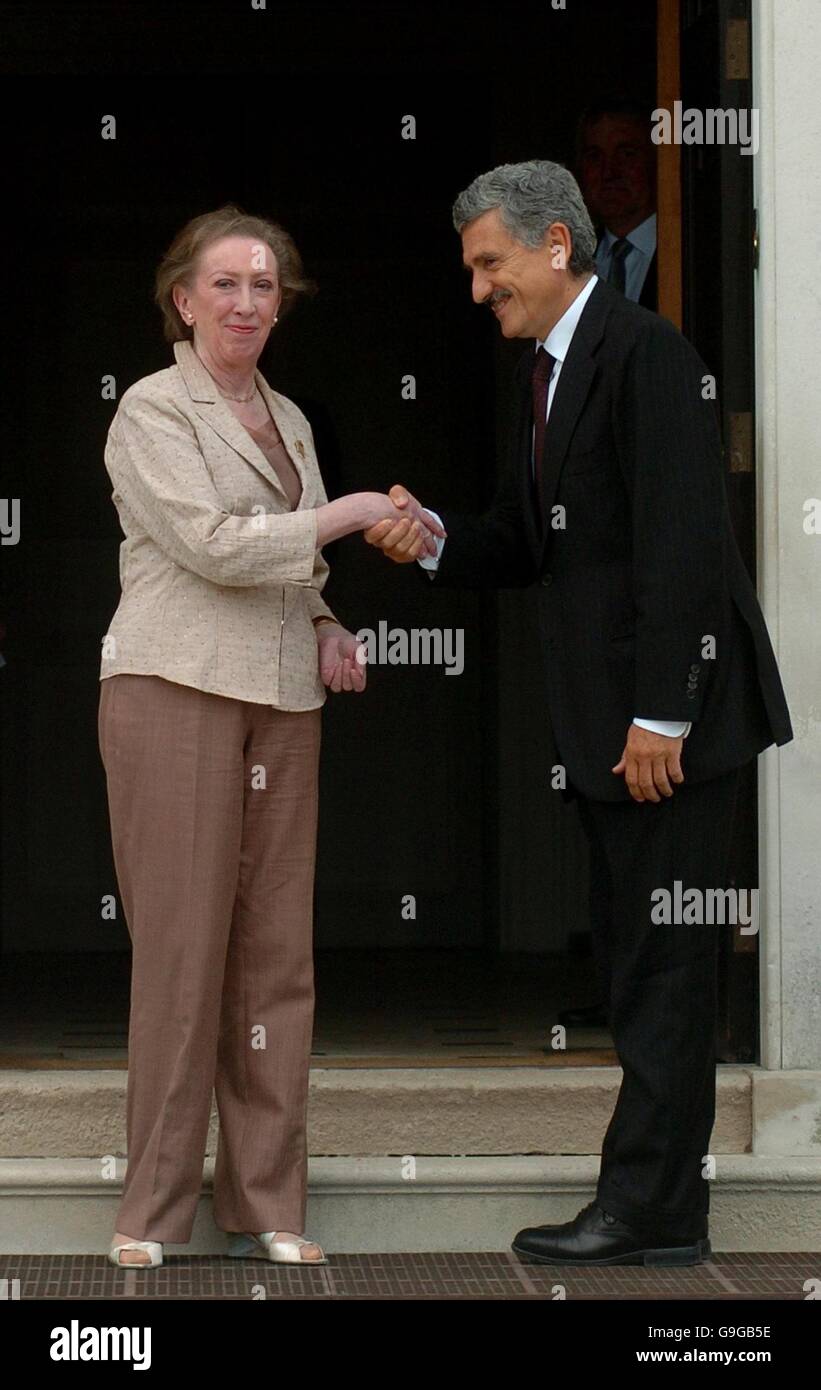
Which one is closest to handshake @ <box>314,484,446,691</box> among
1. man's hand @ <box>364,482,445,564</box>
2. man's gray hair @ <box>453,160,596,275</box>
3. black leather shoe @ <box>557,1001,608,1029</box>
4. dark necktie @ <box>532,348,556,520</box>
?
man's hand @ <box>364,482,445,564</box>

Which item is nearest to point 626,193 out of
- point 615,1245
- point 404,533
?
point 404,533

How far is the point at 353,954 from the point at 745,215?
349 centimetres

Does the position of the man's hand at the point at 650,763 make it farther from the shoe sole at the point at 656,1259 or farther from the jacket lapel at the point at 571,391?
the shoe sole at the point at 656,1259

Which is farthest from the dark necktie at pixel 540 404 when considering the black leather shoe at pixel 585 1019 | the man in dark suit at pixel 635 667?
the black leather shoe at pixel 585 1019

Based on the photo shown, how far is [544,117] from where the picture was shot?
7273 millimetres

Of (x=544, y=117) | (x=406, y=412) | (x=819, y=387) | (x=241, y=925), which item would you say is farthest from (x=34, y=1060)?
(x=544, y=117)

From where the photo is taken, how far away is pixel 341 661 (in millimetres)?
4082

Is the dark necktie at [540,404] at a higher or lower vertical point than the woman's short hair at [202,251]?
lower

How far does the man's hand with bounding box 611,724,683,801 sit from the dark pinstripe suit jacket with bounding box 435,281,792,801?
0.17 ft

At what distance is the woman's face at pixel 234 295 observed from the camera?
3.95m

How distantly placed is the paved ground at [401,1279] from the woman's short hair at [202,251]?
1.75 m

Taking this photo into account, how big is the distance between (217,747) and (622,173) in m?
2.01

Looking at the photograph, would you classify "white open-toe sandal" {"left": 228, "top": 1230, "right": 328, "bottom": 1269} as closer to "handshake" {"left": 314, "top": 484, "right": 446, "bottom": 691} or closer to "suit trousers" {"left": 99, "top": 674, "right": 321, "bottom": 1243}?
"suit trousers" {"left": 99, "top": 674, "right": 321, "bottom": 1243}

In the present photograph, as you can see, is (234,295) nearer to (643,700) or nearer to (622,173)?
(643,700)
